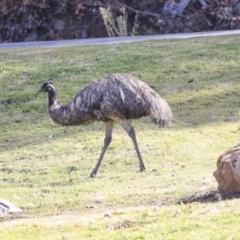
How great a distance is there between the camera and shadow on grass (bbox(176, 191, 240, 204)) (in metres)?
8.39

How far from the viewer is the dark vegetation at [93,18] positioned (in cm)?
2750

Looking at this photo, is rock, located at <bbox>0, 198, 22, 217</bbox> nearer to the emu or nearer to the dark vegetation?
the emu

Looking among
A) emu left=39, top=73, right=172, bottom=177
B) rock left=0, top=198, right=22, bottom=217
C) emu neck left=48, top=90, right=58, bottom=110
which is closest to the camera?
rock left=0, top=198, right=22, bottom=217

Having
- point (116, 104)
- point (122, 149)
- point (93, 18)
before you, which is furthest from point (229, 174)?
point (93, 18)

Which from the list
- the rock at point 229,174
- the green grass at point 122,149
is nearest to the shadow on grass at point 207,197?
the rock at point 229,174

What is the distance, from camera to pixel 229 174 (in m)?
8.39

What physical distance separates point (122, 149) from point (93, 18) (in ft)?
52.3

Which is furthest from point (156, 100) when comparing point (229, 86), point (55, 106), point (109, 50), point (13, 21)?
point (13, 21)

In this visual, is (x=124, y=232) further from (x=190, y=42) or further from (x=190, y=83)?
(x=190, y=42)

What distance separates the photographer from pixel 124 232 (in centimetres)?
705

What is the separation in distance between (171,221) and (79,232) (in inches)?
33.3

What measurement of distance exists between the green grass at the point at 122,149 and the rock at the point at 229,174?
0.43 meters

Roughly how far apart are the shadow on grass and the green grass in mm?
192

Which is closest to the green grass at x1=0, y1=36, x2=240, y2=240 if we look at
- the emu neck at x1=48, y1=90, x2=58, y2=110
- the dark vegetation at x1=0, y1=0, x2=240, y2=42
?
the emu neck at x1=48, y1=90, x2=58, y2=110
